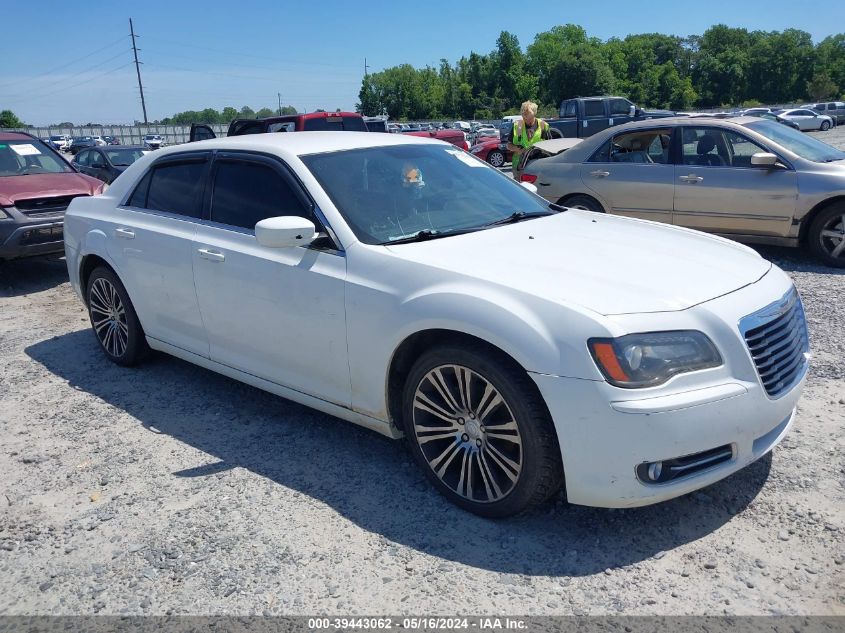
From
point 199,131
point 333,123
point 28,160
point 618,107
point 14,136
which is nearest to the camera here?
point 28,160

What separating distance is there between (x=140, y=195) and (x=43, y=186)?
15.0 ft

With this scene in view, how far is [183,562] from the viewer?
2.98m

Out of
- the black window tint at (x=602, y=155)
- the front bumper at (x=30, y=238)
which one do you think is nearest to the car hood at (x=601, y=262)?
the black window tint at (x=602, y=155)

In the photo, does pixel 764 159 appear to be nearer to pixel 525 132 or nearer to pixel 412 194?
pixel 525 132

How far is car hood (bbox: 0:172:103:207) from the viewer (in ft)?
26.8

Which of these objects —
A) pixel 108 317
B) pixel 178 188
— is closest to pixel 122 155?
pixel 108 317

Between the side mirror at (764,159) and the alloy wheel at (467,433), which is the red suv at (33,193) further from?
the side mirror at (764,159)

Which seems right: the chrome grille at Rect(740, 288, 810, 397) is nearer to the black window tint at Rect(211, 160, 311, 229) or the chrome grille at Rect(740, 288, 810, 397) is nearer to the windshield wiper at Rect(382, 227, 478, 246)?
the windshield wiper at Rect(382, 227, 478, 246)

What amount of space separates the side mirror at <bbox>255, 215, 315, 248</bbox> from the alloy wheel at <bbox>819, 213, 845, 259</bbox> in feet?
19.7

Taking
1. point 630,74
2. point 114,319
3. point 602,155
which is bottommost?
point 114,319

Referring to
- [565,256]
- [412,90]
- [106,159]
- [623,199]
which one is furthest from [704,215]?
[412,90]

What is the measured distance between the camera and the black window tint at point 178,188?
14.6 ft

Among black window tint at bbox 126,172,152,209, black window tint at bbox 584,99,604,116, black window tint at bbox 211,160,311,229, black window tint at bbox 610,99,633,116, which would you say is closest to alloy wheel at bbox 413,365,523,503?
black window tint at bbox 211,160,311,229

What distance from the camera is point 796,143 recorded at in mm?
7758
